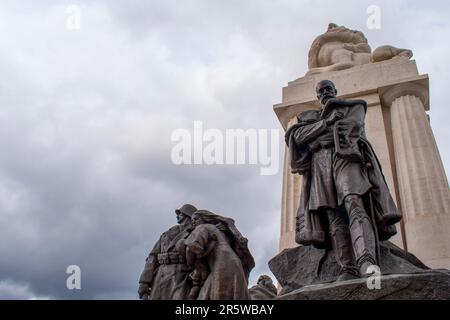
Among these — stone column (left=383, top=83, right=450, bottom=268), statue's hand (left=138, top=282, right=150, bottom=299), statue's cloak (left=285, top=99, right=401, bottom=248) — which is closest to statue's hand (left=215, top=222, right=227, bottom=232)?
statue's cloak (left=285, top=99, right=401, bottom=248)

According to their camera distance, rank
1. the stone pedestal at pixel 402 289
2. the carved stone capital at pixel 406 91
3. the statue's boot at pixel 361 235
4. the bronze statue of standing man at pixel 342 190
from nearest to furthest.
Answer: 1. the stone pedestal at pixel 402 289
2. the statue's boot at pixel 361 235
3. the bronze statue of standing man at pixel 342 190
4. the carved stone capital at pixel 406 91

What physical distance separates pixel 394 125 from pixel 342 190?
6.65 m

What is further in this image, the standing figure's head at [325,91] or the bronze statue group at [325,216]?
the standing figure's head at [325,91]

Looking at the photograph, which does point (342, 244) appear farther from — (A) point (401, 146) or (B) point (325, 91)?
(A) point (401, 146)

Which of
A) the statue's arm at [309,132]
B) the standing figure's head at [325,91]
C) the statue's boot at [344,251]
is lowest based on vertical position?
the statue's boot at [344,251]

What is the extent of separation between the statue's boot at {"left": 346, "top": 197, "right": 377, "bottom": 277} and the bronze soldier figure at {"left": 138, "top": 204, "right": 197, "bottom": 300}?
2.42m

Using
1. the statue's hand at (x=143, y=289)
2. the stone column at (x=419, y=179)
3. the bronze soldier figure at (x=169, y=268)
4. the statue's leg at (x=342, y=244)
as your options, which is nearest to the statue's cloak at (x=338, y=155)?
the statue's leg at (x=342, y=244)

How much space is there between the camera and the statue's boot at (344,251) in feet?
18.1

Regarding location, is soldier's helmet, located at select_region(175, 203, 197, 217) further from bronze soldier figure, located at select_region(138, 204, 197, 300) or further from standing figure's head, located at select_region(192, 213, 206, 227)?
standing figure's head, located at select_region(192, 213, 206, 227)

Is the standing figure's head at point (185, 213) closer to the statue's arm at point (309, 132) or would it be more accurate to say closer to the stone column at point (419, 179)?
the statue's arm at point (309, 132)
